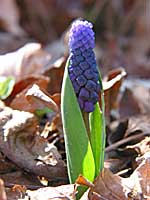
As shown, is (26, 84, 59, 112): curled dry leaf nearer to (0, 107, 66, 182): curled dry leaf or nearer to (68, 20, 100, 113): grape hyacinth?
(0, 107, 66, 182): curled dry leaf

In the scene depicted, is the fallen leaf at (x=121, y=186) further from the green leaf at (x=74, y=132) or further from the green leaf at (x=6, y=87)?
the green leaf at (x=6, y=87)

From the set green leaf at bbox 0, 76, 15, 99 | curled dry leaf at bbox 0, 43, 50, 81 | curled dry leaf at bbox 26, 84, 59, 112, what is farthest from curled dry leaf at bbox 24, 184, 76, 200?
curled dry leaf at bbox 0, 43, 50, 81

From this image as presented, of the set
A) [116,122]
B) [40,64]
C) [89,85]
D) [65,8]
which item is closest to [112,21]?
[65,8]

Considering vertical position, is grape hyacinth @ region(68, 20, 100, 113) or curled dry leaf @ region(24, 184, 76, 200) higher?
grape hyacinth @ region(68, 20, 100, 113)

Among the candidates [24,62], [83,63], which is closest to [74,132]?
[83,63]

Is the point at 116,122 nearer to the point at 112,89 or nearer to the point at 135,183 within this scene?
the point at 112,89
